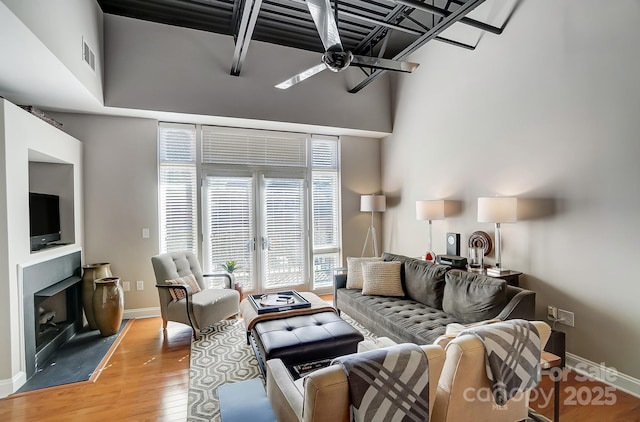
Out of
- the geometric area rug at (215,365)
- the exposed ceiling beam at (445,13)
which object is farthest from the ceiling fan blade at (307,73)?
the geometric area rug at (215,365)

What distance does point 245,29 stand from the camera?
133 inches

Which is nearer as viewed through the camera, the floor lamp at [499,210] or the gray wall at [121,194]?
the floor lamp at [499,210]

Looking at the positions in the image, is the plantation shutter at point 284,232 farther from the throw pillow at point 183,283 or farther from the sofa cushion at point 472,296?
the sofa cushion at point 472,296

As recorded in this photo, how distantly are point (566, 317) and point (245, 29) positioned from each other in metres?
4.35

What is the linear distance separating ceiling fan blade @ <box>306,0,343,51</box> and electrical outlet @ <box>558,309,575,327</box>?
3145 mm

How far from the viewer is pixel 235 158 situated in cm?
494

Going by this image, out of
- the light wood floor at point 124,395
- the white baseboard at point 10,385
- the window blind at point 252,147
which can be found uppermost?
the window blind at point 252,147

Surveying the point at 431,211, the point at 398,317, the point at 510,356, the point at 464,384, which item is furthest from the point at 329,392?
the point at 431,211

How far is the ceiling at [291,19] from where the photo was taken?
3.59m

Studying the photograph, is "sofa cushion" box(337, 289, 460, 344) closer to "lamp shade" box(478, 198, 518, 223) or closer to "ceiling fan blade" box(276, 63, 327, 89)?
"lamp shade" box(478, 198, 518, 223)

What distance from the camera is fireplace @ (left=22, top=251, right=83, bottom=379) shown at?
112 inches

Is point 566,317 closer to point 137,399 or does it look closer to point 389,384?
point 389,384

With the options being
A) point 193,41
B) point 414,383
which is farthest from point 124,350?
point 193,41

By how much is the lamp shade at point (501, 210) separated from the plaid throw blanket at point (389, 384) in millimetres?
2324
